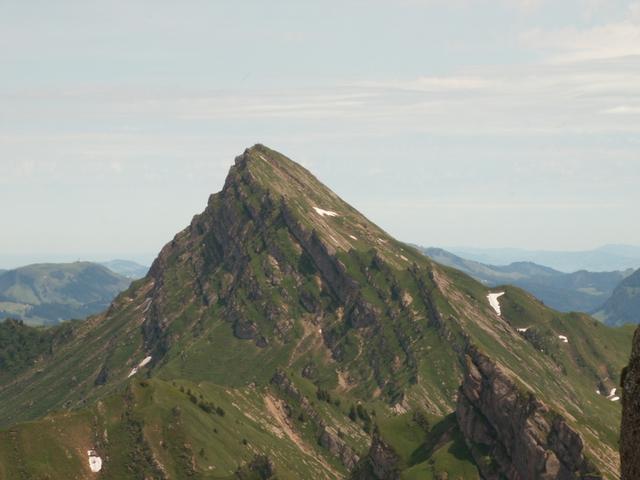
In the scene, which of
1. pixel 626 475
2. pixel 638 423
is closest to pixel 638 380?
pixel 638 423

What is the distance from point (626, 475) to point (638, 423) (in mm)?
2731

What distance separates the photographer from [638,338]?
39531mm

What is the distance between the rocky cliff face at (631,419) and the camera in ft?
134

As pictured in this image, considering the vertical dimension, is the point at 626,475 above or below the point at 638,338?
below

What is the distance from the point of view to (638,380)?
40.9m

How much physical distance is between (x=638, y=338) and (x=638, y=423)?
387 cm

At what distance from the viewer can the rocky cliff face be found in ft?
134

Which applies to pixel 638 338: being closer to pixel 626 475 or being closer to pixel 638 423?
pixel 638 423

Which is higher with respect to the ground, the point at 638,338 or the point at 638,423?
the point at 638,338

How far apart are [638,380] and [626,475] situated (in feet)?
14.3

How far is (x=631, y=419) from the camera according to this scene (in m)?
41.2

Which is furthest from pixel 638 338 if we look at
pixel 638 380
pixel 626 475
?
pixel 626 475

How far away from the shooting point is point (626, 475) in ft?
137

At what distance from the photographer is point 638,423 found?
4072 cm
